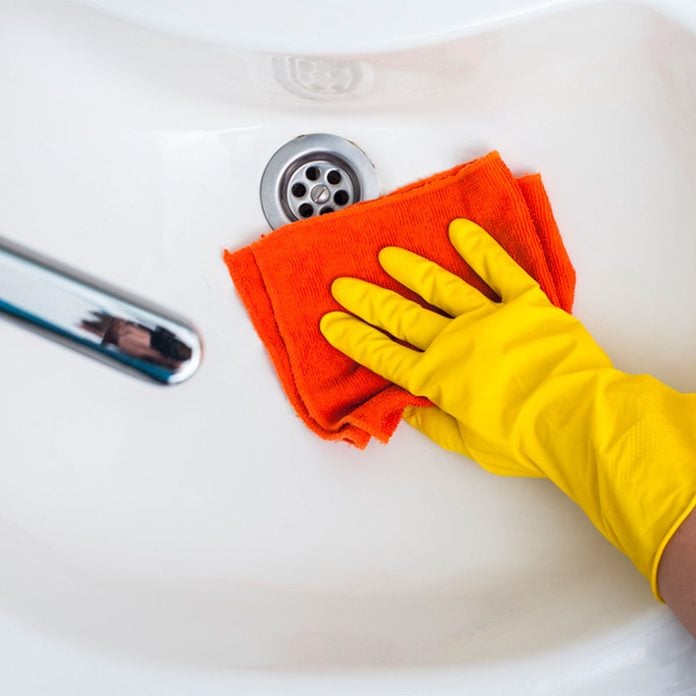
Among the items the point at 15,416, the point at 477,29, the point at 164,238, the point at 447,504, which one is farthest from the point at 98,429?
the point at 477,29

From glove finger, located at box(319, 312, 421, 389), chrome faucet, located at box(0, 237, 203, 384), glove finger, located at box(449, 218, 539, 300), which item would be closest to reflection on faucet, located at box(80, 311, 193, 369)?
chrome faucet, located at box(0, 237, 203, 384)

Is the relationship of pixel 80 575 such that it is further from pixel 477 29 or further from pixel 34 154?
pixel 477 29

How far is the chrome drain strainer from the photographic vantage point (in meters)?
0.60

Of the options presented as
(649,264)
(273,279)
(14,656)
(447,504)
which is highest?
(649,264)

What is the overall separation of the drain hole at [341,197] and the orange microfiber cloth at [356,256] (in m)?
0.03

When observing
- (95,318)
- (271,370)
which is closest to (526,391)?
(271,370)

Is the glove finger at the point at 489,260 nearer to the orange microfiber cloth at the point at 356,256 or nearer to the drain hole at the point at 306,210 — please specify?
the orange microfiber cloth at the point at 356,256

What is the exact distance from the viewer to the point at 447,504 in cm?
55

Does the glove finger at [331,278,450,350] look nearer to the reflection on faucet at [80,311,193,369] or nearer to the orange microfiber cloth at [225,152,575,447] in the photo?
the orange microfiber cloth at [225,152,575,447]

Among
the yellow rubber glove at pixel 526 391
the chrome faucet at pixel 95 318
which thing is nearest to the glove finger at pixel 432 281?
the yellow rubber glove at pixel 526 391

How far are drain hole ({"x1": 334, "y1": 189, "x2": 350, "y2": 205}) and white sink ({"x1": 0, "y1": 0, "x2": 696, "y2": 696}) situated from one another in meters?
0.04

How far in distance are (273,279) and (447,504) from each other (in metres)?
0.22

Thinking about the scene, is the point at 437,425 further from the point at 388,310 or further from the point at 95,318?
the point at 95,318

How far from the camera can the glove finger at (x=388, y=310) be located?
1.91ft
